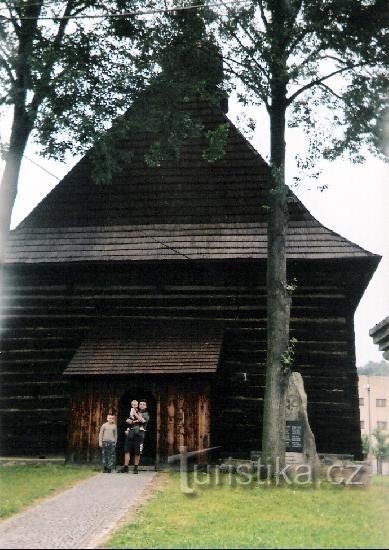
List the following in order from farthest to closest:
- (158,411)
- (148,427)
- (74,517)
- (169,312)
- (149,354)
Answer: (148,427)
(169,312)
(149,354)
(158,411)
(74,517)

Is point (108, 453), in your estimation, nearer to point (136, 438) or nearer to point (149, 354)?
point (136, 438)

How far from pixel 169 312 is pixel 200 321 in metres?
0.92

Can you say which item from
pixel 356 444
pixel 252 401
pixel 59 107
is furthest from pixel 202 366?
pixel 59 107

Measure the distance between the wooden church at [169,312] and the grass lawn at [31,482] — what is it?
3.12 ft

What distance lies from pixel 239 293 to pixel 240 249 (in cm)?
122

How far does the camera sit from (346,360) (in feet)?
52.2

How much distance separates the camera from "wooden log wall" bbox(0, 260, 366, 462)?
51.3ft

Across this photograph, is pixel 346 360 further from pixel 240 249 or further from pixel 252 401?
pixel 240 249

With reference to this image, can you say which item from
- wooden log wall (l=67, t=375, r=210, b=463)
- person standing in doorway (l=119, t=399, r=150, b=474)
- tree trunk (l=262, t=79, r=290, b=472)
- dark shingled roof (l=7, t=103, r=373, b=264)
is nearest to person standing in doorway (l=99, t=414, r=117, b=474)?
person standing in doorway (l=119, t=399, r=150, b=474)

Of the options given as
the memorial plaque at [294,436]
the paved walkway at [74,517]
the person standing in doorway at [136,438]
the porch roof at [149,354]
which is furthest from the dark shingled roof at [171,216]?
the paved walkway at [74,517]

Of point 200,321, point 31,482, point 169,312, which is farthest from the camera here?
point 169,312

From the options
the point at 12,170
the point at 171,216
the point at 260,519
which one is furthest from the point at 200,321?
the point at 260,519

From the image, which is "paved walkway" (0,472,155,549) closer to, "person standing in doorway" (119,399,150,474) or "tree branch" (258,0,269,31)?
"person standing in doorway" (119,399,150,474)

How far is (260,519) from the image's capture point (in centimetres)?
793
